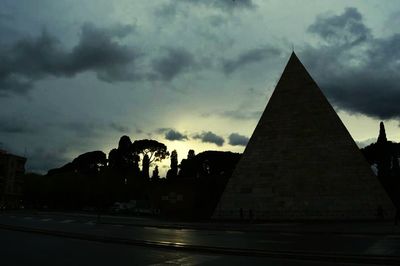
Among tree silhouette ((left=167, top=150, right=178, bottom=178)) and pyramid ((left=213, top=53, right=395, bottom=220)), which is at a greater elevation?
tree silhouette ((left=167, top=150, right=178, bottom=178))

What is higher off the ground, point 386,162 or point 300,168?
point 386,162

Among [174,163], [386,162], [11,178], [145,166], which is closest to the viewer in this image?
[386,162]

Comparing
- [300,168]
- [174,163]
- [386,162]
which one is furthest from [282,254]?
[174,163]

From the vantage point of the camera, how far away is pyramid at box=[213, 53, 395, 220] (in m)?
30.0

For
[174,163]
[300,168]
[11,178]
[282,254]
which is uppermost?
[174,163]

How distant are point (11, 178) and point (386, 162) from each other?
7356 centimetres

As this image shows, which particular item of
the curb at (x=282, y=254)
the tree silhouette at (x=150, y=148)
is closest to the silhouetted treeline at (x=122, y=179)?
the tree silhouette at (x=150, y=148)

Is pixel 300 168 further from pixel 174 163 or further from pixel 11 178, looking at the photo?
pixel 11 178

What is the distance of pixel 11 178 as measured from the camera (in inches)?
3457

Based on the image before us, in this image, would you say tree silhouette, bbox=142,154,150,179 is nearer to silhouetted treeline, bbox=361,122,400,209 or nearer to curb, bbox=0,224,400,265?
silhouetted treeline, bbox=361,122,400,209

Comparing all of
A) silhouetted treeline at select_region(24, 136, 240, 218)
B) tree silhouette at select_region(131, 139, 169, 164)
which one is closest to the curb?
silhouetted treeline at select_region(24, 136, 240, 218)

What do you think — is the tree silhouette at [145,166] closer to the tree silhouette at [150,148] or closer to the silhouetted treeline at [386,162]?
the tree silhouette at [150,148]

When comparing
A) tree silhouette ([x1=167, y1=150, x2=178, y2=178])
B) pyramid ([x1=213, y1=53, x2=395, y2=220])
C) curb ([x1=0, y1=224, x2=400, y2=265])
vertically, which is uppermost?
tree silhouette ([x1=167, y1=150, x2=178, y2=178])

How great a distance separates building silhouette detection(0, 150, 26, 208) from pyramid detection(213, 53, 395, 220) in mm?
65424
